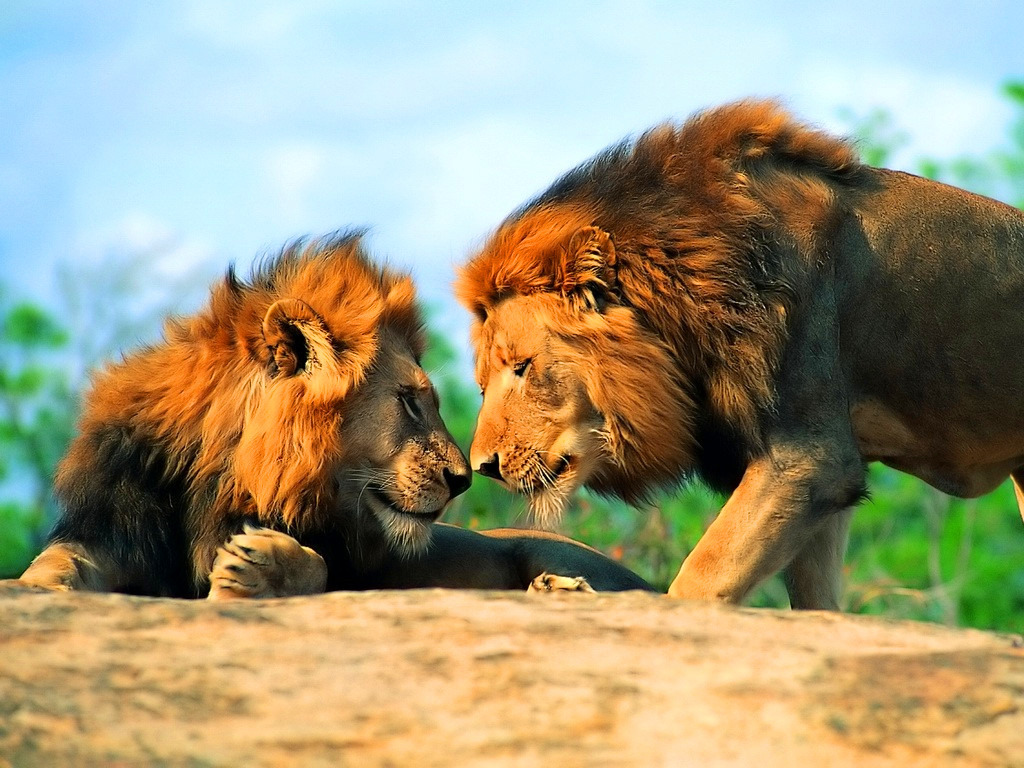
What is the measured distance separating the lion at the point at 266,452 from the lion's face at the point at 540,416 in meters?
0.23

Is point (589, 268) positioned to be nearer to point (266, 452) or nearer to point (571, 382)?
point (571, 382)

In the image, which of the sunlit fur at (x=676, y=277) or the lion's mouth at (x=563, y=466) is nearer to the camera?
the sunlit fur at (x=676, y=277)

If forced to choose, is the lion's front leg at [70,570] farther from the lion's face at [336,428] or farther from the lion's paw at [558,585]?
the lion's paw at [558,585]

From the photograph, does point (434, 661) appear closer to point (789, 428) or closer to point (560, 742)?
point (560, 742)

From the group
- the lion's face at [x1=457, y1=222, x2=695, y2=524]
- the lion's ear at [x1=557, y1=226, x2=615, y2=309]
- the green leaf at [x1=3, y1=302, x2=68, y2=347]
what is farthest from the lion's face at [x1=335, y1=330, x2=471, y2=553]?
the green leaf at [x1=3, y1=302, x2=68, y2=347]

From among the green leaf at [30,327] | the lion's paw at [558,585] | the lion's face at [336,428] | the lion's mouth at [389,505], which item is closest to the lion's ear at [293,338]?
the lion's face at [336,428]

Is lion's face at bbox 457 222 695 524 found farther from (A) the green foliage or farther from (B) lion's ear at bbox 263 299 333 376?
(A) the green foliage

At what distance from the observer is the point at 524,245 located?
4.45 metres

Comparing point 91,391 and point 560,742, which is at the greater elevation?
point 91,391

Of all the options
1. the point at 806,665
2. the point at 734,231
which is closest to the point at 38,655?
the point at 806,665

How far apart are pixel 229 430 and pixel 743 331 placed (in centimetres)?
151

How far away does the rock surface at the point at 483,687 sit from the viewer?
2299 millimetres

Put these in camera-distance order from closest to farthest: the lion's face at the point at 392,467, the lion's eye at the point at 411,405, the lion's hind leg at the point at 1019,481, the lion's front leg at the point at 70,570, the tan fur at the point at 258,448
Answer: the lion's front leg at the point at 70,570, the tan fur at the point at 258,448, the lion's face at the point at 392,467, the lion's eye at the point at 411,405, the lion's hind leg at the point at 1019,481

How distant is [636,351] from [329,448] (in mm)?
965
